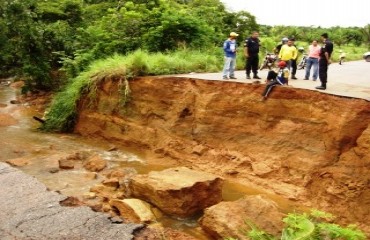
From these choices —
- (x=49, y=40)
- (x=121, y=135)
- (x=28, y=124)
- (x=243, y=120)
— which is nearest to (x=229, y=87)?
(x=243, y=120)

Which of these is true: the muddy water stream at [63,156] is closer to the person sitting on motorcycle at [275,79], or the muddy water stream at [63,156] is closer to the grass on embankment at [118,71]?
the grass on embankment at [118,71]

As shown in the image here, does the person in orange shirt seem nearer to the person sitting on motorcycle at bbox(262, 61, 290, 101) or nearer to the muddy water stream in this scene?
the person sitting on motorcycle at bbox(262, 61, 290, 101)

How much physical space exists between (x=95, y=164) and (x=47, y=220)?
3545 mm

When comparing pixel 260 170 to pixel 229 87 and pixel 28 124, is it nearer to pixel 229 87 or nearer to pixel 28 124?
pixel 229 87

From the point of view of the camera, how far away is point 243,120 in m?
10.5

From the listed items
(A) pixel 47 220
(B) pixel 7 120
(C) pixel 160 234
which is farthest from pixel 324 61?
(B) pixel 7 120

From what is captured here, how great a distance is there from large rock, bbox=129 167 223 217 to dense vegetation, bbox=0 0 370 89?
7.16m

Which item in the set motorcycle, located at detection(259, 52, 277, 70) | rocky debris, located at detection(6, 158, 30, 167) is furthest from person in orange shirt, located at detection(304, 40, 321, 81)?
rocky debris, located at detection(6, 158, 30, 167)

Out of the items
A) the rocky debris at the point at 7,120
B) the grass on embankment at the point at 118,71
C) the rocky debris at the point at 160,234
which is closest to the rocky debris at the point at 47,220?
the rocky debris at the point at 160,234

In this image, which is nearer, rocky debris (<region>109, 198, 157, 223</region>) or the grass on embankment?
rocky debris (<region>109, 198, 157, 223</region>)

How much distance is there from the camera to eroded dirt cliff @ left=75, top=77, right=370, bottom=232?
854 cm

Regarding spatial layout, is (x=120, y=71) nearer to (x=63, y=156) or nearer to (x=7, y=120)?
(x=63, y=156)

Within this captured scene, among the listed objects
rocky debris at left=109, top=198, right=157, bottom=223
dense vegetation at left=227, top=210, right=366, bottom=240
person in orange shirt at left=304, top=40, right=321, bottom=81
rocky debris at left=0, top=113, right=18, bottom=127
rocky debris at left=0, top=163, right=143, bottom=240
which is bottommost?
rocky debris at left=0, top=113, right=18, bottom=127

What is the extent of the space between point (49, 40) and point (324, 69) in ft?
42.4
